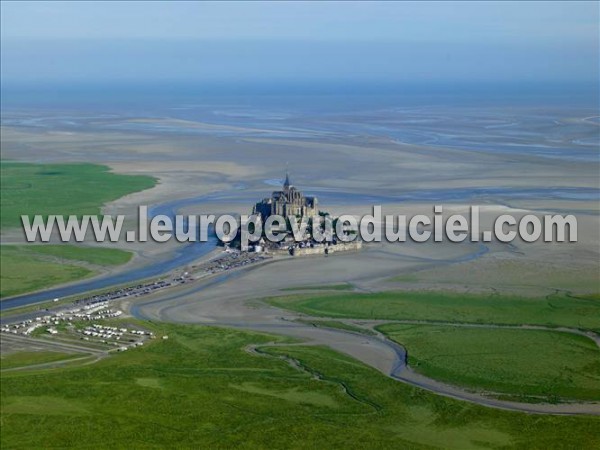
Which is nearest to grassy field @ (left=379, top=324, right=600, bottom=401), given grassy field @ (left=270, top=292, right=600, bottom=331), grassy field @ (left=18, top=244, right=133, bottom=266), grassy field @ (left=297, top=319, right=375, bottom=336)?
grassy field @ (left=297, top=319, right=375, bottom=336)

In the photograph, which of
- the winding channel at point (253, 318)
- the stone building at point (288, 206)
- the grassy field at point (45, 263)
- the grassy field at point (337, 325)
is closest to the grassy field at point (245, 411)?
the winding channel at point (253, 318)

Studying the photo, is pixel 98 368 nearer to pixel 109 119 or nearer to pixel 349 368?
pixel 349 368

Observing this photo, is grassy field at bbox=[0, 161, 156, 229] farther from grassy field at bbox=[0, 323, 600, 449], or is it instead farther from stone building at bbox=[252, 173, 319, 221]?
grassy field at bbox=[0, 323, 600, 449]

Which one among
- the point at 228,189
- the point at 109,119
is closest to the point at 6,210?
the point at 228,189

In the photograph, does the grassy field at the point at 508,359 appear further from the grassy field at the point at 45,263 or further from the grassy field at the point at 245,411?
the grassy field at the point at 45,263

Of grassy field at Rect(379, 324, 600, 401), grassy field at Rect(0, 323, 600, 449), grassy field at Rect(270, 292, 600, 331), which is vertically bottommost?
grassy field at Rect(0, 323, 600, 449)

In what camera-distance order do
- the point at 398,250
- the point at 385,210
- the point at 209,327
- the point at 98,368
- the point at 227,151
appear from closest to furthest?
1. the point at 98,368
2. the point at 209,327
3. the point at 398,250
4. the point at 385,210
5. the point at 227,151
